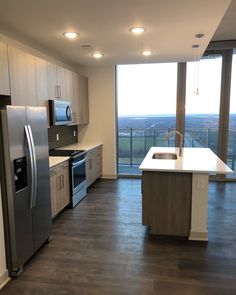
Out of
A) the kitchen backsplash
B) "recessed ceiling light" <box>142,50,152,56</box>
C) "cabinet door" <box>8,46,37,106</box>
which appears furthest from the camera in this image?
the kitchen backsplash

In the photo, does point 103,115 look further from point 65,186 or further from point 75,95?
point 65,186

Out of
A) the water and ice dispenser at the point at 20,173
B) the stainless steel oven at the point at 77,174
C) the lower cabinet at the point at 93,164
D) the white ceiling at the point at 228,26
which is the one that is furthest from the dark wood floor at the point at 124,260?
the white ceiling at the point at 228,26

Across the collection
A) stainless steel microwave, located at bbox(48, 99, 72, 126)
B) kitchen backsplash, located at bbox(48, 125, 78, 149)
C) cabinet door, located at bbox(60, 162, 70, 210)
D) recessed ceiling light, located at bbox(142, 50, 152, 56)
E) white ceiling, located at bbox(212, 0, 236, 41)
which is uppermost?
white ceiling, located at bbox(212, 0, 236, 41)

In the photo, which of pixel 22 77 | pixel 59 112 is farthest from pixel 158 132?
pixel 22 77

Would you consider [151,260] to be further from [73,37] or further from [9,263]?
[73,37]

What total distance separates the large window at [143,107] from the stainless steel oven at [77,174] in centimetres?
185

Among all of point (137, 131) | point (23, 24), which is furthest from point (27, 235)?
point (137, 131)

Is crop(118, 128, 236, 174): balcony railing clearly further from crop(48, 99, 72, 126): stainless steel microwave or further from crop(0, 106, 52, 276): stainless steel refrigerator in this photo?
crop(0, 106, 52, 276): stainless steel refrigerator

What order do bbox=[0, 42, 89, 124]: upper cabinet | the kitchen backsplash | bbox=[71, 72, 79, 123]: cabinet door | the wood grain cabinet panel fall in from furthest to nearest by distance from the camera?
bbox=[71, 72, 79, 123]: cabinet door → the kitchen backsplash → the wood grain cabinet panel → bbox=[0, 42, 89, 124]: upper cabinet

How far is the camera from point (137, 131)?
6.33m

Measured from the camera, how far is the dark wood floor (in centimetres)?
231

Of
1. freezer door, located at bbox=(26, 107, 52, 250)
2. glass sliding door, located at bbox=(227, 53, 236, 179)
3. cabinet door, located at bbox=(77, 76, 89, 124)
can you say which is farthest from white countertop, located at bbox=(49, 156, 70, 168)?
glass sliding door, located at bbox=(227, 53, 236, 179)

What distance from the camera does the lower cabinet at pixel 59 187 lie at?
3593mm

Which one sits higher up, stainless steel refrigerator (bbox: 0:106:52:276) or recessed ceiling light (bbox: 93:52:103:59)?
recessed ceiling light (bbox: 93:52:103:59)
